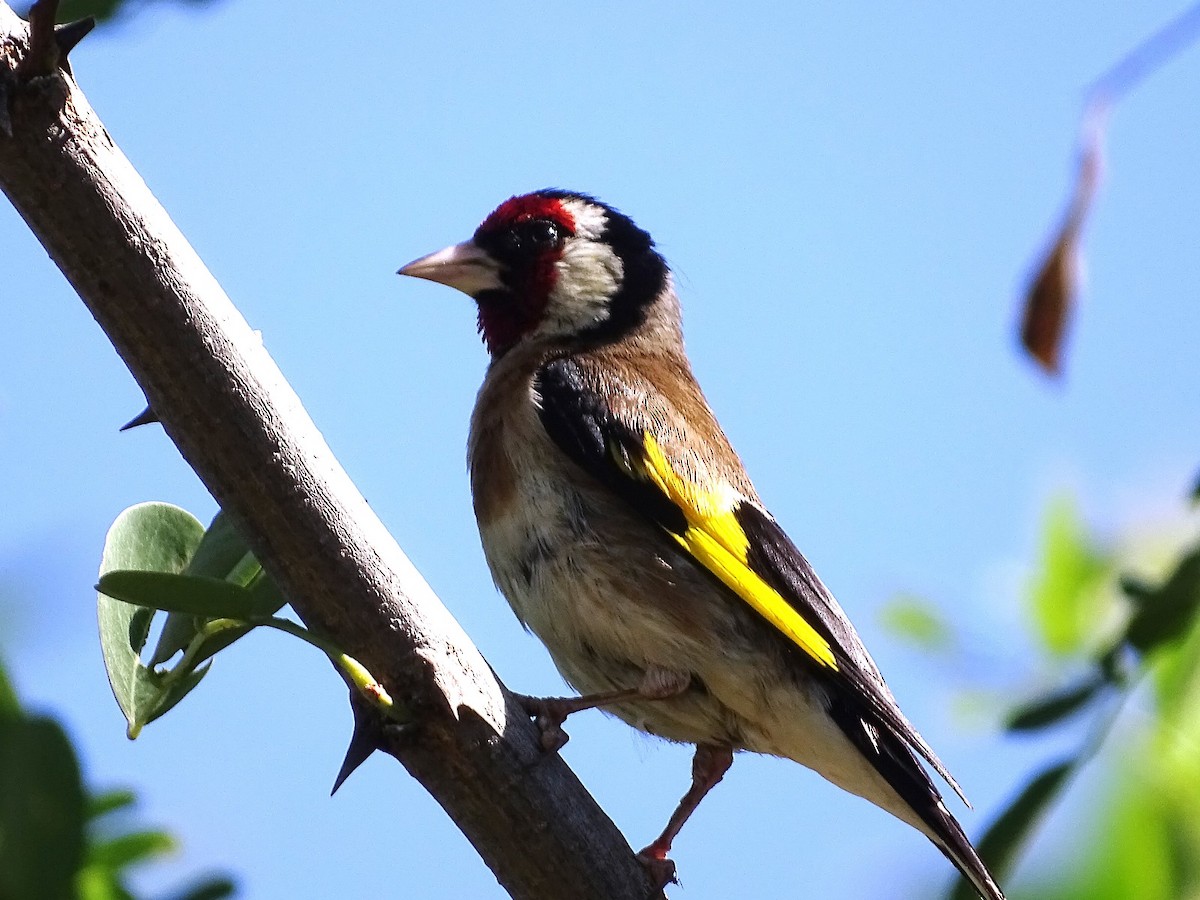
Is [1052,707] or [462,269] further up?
[462,269]

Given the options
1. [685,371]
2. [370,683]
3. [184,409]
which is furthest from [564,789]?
[685,371]

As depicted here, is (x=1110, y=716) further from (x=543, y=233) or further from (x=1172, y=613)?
(x=543, y=233)

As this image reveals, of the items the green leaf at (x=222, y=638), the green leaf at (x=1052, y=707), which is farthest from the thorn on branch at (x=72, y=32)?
the green leaf at (x=1052, y=707)

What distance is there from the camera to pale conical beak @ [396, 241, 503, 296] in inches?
191

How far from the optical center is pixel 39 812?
1.27 m

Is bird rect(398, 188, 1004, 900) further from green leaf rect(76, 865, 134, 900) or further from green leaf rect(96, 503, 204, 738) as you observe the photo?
green leaf rect(76, 865, 134, 900)

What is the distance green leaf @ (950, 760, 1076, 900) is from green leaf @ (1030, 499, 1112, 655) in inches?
63.6

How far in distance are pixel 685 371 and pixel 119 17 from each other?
122 inches

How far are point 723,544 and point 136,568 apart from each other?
1.84m

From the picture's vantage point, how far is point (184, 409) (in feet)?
7.11

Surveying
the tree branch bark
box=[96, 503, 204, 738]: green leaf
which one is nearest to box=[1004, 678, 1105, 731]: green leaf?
the tree branch bark

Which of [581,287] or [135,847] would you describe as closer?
[135,847]

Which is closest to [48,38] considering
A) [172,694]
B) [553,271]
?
[172,694]

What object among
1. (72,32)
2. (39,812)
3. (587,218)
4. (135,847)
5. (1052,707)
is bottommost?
(1052,707)
